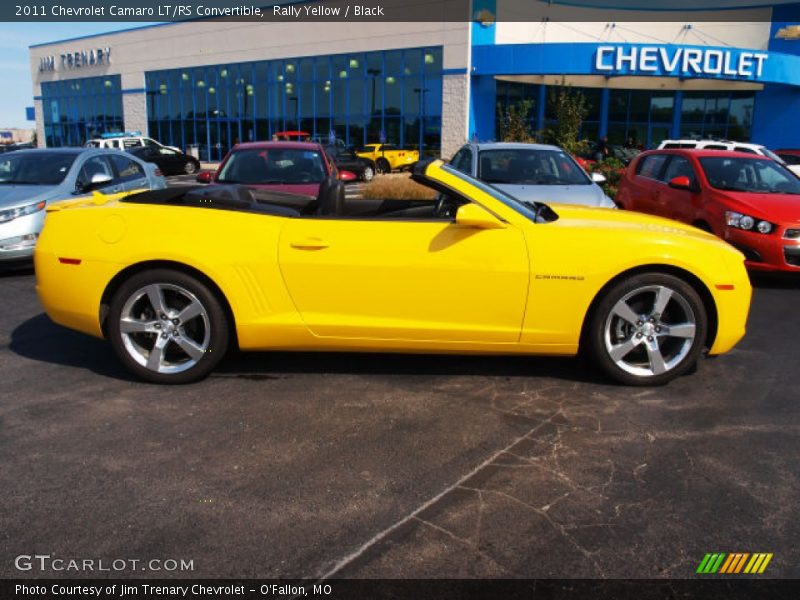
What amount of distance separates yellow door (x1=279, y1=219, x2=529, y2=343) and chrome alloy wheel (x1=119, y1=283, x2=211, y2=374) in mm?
680

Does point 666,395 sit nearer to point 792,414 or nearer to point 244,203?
point 792,414

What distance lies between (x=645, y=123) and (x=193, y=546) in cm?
3632

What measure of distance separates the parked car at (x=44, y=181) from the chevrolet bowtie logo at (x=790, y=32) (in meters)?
33.8

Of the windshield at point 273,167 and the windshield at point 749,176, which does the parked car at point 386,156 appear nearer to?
the windshield at point 273,167

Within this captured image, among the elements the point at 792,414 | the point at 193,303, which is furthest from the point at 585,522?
the point at 193,303

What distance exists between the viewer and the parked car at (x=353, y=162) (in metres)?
25.9

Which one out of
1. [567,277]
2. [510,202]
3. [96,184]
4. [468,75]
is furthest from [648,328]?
[468,75]

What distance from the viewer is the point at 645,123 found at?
35.0 metres

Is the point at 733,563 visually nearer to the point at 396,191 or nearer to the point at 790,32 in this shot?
the point at 396,191

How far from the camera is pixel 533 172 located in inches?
358

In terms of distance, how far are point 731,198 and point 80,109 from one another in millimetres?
46651

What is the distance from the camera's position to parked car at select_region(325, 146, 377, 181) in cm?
2594

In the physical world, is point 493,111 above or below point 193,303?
above

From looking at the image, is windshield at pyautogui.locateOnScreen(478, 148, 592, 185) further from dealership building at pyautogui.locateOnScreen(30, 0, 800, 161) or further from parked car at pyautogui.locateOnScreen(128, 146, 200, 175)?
parked car at pyautogui.locateOnScreen(128, 146, 200, 175)
